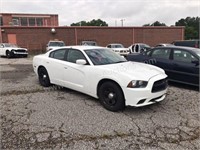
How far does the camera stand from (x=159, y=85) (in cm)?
444

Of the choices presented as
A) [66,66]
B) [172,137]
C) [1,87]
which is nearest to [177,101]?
[172,137]

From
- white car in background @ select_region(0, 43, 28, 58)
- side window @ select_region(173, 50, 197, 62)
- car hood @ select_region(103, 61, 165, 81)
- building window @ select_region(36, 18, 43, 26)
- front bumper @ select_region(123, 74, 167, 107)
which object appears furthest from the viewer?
building window @ select_region(36, 18, 43, 26)

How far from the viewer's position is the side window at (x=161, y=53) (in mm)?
7118

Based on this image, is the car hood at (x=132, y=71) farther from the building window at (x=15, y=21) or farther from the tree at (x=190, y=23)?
the tree at (x=190, y=23)

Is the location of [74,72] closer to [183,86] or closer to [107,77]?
[107,77]

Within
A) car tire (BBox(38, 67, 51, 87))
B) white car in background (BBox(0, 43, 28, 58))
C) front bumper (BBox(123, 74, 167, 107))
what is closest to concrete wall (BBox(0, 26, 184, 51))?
white car in background (BBox(0, 43, 28, 58))

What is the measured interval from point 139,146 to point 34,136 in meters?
1.74

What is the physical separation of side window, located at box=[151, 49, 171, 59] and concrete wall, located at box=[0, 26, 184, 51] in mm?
22611

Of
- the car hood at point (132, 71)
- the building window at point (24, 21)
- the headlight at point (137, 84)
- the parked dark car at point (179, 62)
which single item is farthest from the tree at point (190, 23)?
the headlight at point (137, 84)

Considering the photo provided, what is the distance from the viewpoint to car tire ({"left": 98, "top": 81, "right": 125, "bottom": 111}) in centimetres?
431

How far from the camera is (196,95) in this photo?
575 centimetres

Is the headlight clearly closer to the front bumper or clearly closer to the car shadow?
the front bumper

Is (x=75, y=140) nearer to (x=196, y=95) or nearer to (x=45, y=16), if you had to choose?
(x=196, y=95)

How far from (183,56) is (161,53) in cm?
87
